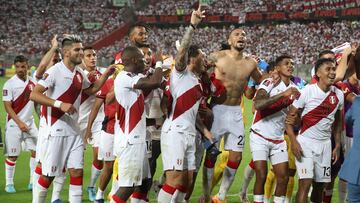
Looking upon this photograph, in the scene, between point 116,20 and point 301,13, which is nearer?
point 301,13

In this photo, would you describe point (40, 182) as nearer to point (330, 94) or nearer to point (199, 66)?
point (199, 66)

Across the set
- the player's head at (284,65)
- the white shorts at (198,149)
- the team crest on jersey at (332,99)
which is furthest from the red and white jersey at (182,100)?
the team crest on jersey at (332,99)

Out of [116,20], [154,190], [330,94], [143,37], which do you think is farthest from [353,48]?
[116,20]

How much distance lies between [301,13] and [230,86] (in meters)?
42.3

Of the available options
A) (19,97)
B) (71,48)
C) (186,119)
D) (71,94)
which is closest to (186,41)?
(186,119)

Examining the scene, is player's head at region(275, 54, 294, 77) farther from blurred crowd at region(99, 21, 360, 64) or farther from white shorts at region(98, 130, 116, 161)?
blurred crowd at region(99, 21, 360, 64)

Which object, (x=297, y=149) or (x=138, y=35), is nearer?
(x=297, y=149)

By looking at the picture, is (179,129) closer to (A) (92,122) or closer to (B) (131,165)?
(B) (131,165)

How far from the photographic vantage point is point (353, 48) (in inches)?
301

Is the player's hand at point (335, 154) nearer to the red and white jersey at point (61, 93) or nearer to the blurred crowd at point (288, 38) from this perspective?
the red and white jersey at point (61, 93)

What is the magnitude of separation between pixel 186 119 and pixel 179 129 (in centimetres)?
15

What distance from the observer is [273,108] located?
9.19 metres

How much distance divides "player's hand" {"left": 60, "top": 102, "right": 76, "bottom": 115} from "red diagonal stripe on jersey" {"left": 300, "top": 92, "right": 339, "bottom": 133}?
2878 mm

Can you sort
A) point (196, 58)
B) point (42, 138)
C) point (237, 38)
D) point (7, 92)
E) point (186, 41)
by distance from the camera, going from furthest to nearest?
point (7, 92)
point (237, 38)
point (196, 58)
point (42, 138)
point (186, 41)
